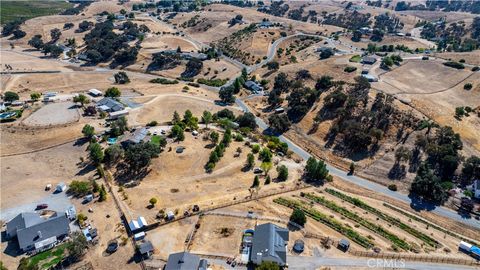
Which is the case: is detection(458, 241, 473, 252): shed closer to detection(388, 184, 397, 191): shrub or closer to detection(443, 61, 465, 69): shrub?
detection(388, 184, 397, 191): shrub

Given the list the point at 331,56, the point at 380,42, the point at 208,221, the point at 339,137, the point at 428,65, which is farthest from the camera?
the point at 380,42

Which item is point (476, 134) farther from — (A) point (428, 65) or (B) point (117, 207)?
(B) point (117, 207)

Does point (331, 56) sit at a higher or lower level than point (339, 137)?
higher

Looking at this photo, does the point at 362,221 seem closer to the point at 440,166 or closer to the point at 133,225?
the point at 440,166

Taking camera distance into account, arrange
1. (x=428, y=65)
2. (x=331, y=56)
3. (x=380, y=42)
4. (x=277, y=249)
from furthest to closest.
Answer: (x=380, y=42), (x=331, y=56), (x=428, y=65), (x=277, y=249)

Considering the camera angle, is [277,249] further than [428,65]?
No

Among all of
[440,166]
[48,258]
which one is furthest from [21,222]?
[440,166]

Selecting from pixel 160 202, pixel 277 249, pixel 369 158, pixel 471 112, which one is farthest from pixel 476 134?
pixel 160 202
